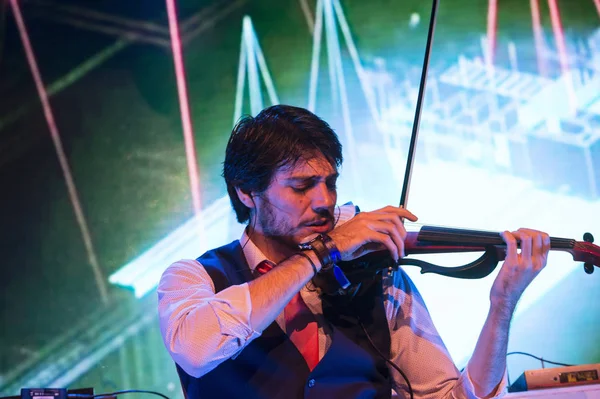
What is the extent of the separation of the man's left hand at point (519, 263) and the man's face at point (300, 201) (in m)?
0.49

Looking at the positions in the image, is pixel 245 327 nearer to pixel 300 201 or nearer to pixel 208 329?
pixel 208 329

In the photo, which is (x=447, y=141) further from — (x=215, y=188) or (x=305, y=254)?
(x=305, y=254)

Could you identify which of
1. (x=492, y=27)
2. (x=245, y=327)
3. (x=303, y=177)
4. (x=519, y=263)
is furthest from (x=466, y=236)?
(x=492, y=27)

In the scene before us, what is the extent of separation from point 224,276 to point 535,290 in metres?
1.74

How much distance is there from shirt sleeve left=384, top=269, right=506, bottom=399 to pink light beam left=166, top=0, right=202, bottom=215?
1.43 meters

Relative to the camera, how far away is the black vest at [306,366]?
1743 mm

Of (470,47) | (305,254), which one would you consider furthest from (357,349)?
(470,47)

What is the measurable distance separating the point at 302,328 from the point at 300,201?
36 centimetres

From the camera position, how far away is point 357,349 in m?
1.83

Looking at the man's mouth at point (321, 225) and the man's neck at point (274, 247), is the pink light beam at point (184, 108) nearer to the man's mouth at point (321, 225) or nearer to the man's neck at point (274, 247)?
the man's neck at point (274, 247)

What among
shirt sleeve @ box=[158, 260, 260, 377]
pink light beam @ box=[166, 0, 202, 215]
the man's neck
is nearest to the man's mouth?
the man's neck

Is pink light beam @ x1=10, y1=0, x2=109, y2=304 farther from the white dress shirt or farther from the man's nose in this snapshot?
the man's nose

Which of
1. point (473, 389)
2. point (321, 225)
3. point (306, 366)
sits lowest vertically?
point (473, 389)

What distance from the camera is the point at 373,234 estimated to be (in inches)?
63.1
